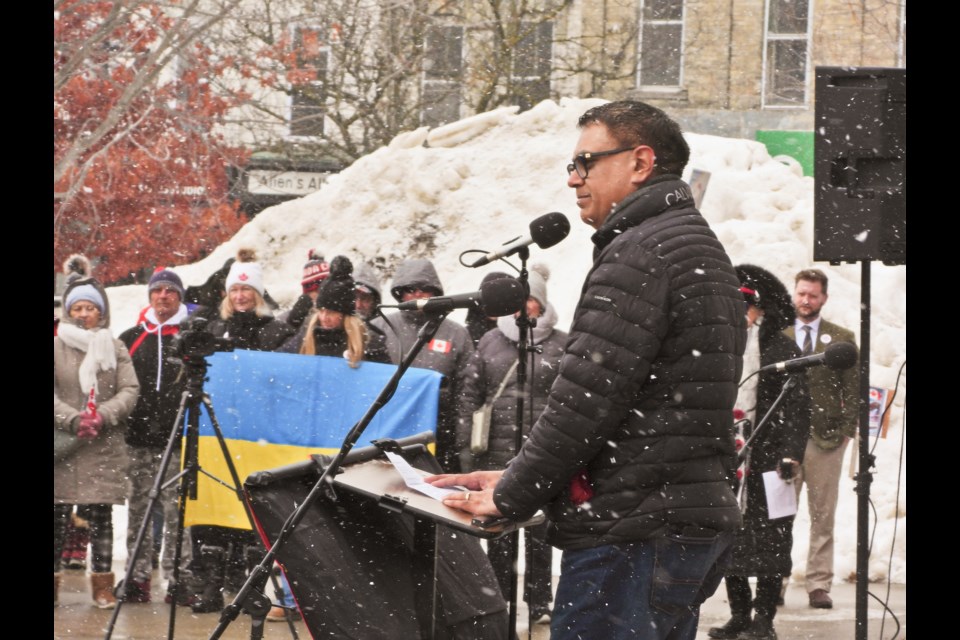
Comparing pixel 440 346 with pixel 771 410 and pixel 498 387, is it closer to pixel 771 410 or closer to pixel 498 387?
pixel 498 387

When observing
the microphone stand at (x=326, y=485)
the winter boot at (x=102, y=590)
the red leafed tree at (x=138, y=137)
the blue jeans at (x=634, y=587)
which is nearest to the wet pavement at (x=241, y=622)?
the winter boot at (x=102, y=590)

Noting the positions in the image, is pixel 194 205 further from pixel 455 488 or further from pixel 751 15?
pixel 455 488

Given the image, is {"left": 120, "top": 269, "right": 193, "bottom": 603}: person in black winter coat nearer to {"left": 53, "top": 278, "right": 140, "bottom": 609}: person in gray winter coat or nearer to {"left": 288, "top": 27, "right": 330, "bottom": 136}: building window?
{"left": 53, "top": 278, "right": 140, "bottom": 609}: person in gray winter coat

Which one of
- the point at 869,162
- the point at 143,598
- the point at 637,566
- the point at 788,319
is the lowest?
the point at 143,598

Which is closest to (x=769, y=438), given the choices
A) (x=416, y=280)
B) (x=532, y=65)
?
(x=416, y=280)

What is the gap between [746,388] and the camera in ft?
23.2

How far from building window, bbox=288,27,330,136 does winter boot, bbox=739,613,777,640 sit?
9065 millimetres

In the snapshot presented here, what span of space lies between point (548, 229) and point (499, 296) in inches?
29.7

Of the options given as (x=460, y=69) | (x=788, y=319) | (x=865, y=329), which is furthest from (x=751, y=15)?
(x=865, y=329)

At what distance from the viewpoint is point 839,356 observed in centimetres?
595

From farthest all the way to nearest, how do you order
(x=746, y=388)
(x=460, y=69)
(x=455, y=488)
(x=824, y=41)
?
(x=460, y=69) < (x=824, y=41) < (x=746, y=388) < (x=455, y=488)

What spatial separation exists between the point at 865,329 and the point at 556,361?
2.14m

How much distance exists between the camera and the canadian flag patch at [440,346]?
785 cm
